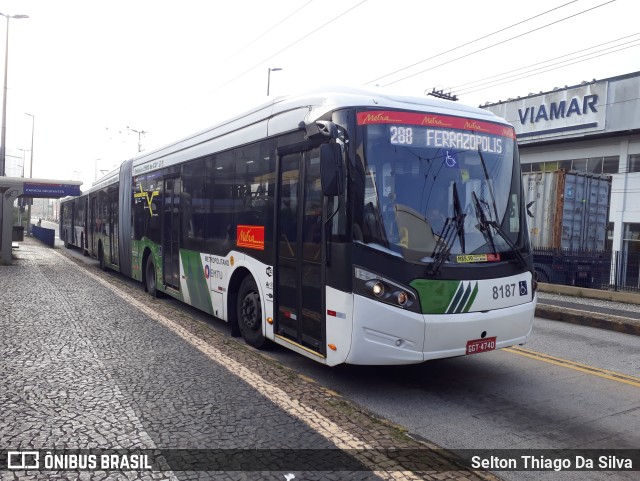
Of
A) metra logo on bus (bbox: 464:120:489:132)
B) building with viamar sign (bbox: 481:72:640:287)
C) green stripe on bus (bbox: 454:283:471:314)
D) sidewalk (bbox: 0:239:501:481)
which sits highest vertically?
building with viamar sign (bbox: 481:72:640:287)

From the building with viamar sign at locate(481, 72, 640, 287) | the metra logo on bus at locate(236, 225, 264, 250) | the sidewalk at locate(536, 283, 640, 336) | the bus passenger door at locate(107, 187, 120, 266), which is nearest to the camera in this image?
the metra logo on bus at locate(236, 225, 264, 250)

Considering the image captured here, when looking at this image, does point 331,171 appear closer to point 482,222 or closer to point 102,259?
point 482,222

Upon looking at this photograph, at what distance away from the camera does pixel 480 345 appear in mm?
5484

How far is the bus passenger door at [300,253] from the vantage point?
5.62 m

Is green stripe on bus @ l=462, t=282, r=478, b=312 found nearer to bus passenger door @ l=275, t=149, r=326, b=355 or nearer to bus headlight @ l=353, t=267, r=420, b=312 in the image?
bus headlight @ l=353, t=267, r=420, b=312

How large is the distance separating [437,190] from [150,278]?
8.36 metres

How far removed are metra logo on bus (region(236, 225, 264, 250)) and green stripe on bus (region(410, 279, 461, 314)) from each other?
2344 mm

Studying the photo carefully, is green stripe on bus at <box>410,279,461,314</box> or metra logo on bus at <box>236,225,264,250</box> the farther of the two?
metra logo on bus at <box>236,225,264,250</box>

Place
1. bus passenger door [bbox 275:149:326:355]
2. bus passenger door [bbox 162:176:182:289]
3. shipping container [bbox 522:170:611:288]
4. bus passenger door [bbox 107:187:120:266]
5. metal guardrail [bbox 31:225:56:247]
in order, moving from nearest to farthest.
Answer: bus passenger door [bbox 275:149:326:355] → bus passenger door [bbox 162:176:182:289] → bus passenger door [bbox 107:187:120:266] → shipping container [bbox 522:170:611:288] → metal guardrail [bbox 31:225:56:247]

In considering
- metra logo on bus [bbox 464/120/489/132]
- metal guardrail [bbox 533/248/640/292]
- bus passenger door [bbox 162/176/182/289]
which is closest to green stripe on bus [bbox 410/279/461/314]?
metra logo on bus [bbox 464/120/489/132]

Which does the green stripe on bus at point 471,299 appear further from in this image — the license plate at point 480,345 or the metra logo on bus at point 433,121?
the metra logo on bus at point 433,121

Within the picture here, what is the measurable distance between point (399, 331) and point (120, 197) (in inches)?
451

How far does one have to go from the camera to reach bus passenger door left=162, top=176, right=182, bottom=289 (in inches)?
389

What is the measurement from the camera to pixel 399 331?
508 cm
